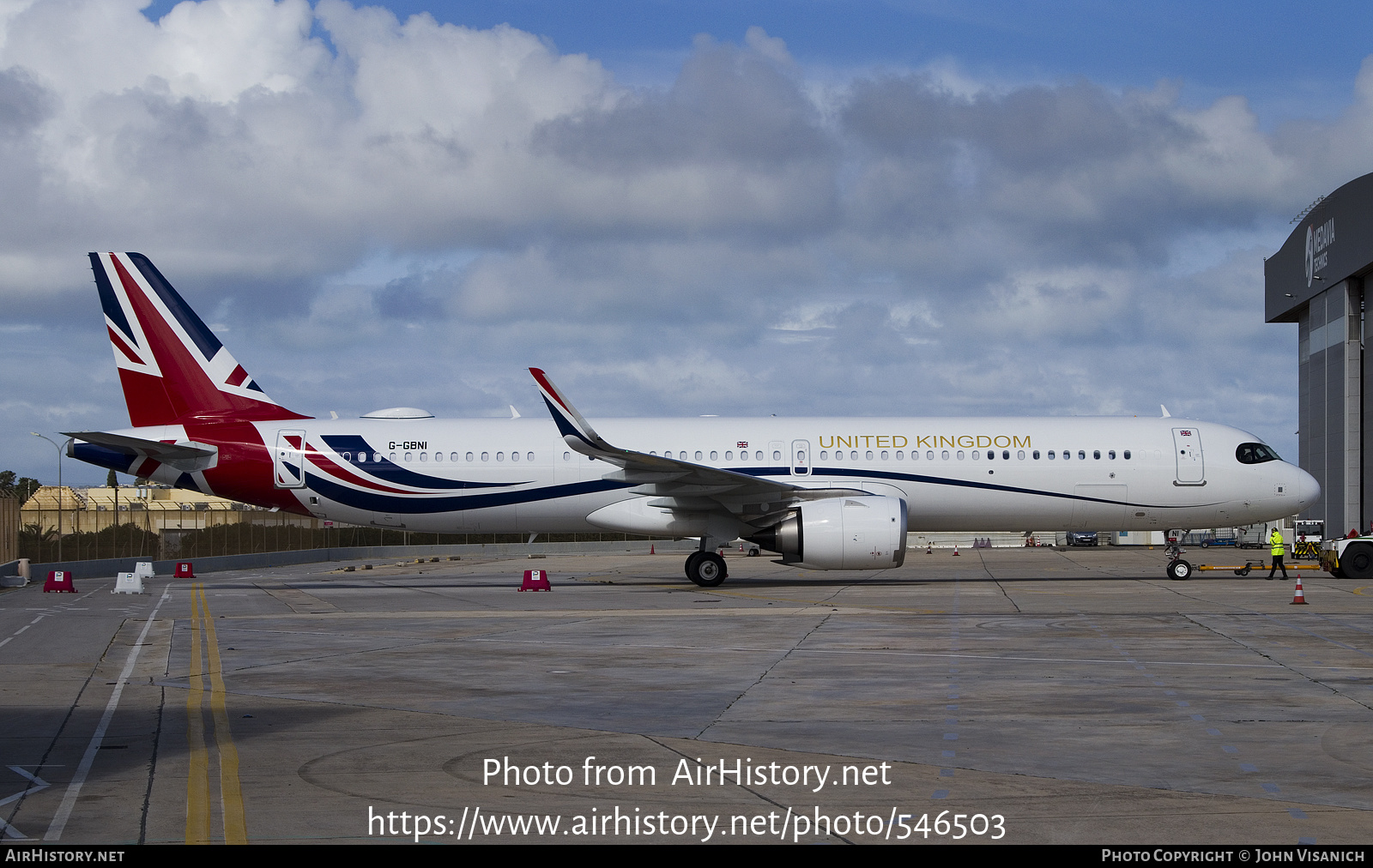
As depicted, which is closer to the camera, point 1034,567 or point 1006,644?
point 1006,644

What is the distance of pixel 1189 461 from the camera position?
1115 inches

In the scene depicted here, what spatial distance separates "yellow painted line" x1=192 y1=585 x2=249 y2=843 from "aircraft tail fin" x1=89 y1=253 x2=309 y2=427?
52.7ft

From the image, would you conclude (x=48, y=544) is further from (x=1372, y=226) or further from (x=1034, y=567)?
(x=1372, y=226)

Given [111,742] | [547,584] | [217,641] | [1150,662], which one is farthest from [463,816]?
[547,584]

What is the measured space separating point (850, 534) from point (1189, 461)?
8852mm

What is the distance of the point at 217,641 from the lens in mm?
16641

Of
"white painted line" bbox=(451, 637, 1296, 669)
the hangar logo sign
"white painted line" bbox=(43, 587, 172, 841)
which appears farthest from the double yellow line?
the hangar logo sign

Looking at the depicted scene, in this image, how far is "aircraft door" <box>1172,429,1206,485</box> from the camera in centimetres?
2825

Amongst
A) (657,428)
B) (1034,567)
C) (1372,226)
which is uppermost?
(1372,226)

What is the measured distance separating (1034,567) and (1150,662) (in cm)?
2796

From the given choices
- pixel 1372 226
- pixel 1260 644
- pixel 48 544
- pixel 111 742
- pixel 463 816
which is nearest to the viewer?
pixel 463 816

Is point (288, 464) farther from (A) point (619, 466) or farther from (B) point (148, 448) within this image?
(A) point (619, 466)


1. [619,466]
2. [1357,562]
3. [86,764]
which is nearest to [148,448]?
[619,466]

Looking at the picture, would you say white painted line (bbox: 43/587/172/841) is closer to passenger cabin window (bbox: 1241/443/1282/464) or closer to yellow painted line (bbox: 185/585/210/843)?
yellow painted line (bbox: 185/585/210/843)
